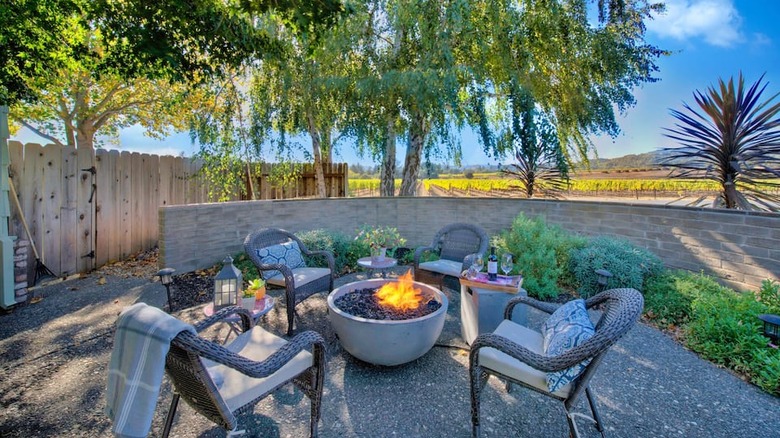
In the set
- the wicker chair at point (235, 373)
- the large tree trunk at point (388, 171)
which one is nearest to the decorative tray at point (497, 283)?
the wicker chair at point (235, 373)

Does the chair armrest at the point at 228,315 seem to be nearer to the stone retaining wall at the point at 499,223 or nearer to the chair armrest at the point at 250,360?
the chair armrest at the point at 250,360

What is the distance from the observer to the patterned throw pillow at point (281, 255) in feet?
12.7

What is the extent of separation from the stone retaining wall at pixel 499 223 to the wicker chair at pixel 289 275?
5.25 ft

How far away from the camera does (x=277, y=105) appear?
22.1 ft

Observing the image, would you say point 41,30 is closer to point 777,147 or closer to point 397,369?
point 397,369

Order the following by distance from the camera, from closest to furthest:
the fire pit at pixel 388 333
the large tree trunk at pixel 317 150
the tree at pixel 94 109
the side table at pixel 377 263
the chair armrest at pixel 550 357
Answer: the chair armrest at pixel 550 357 < the fire pit at pixel 388 333 < the side table at pixel 377 263 < the large tree trunk at pixel 317 150 < the tree at pixel 94 109

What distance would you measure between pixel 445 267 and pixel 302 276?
1715mm

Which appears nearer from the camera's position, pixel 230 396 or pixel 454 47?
pixel 230 396

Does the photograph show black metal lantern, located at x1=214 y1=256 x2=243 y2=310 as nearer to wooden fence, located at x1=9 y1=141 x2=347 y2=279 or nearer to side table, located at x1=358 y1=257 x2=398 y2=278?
side table, located at x1=358 y1=257 x2=398 y2=278

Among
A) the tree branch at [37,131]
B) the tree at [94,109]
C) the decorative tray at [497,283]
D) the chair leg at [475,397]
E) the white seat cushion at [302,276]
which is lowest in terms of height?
the chair leg at [475,397]

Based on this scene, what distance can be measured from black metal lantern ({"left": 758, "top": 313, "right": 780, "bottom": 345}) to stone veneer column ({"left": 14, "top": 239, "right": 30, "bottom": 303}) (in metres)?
7.28

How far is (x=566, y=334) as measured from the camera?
1996mm

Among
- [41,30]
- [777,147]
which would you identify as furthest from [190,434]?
[777,147]

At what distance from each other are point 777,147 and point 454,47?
5.01 m
